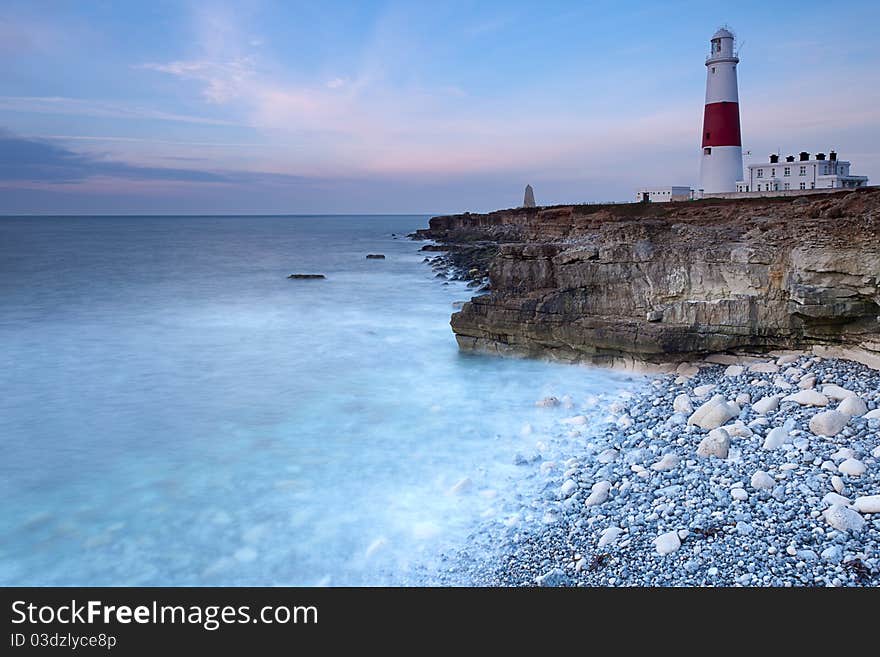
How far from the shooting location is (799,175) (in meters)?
25.4

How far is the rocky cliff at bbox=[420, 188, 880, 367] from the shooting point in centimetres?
891

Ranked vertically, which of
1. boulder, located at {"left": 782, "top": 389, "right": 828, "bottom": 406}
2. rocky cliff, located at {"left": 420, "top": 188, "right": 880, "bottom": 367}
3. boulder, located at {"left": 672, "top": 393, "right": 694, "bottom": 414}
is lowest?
boulder, located at {"left": 672, "top": 393, "right": 694, "bottom": 414}

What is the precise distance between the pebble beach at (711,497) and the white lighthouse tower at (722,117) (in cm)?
1726

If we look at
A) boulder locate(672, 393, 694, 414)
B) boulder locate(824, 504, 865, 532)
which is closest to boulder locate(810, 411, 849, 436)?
boulder locate(672, 393, 694, 414)

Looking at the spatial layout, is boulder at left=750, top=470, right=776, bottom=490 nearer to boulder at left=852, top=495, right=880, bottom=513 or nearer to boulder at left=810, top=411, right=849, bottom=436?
boulder at left=852, top=495, right=880, bottom=513

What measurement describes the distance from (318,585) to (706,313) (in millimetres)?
7862

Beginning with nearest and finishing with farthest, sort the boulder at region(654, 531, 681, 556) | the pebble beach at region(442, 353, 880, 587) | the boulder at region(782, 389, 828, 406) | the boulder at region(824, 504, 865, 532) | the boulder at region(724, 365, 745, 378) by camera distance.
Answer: the pebble beach at region(442, 353, 880, 587) < the boulder at region(824, 504, 865, 532) < the boulder at region(654, 531, 681, 556) < the boulder at region(782, 389, 828, 406) < the boulder at region(724, 365, 745, 378)

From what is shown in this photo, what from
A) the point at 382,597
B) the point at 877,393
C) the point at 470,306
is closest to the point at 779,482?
the point at 877,393

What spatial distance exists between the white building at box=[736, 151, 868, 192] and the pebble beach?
19.3 metres

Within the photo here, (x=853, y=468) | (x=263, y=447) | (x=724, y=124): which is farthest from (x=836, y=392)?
(x=724, y=124)

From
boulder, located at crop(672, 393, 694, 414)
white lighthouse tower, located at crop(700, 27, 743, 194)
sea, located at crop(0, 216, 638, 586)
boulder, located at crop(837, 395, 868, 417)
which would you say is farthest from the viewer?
white lighthouse tower, located at crop(700, 27, 743, 194)

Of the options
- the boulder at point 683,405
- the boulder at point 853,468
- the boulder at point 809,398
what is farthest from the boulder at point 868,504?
the boulder at point 683,405

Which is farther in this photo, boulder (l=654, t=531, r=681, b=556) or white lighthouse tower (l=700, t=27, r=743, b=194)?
white lighthouse tower (l=700, t=27, r=743, b=194)

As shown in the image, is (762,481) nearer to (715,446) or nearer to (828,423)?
(715,446)
